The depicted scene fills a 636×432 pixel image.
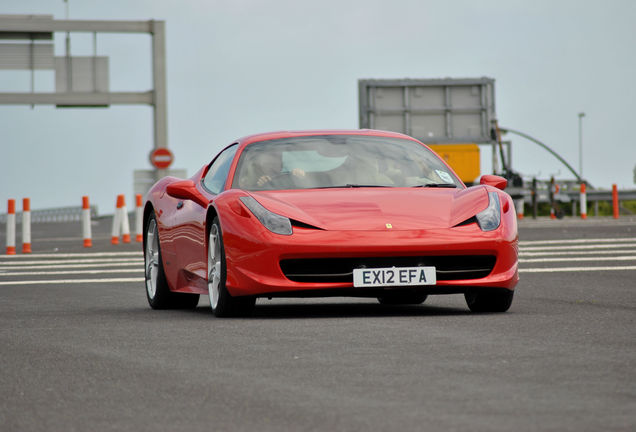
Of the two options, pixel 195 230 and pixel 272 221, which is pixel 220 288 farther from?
pixel 195 230

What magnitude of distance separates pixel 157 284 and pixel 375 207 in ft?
8.15

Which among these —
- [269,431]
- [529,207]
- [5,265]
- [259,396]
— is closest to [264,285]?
[259,396]

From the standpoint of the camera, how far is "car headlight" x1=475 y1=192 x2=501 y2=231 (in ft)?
27.5

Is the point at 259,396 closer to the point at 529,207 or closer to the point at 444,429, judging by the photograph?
the point at 444,429

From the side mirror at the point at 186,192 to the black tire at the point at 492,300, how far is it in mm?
1972

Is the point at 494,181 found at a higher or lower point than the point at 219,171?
lower

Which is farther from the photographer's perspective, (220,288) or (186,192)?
(186,192)

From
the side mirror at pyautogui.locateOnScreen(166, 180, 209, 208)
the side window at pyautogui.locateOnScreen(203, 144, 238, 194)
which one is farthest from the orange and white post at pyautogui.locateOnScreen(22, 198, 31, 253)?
the side mirror at pyautogui.locateOnScreen(166, 180, 209, 208)

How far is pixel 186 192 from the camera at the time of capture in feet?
30.6

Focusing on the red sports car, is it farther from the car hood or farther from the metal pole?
the metal pole

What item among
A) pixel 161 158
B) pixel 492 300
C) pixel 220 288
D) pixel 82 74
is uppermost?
pixel 82 74

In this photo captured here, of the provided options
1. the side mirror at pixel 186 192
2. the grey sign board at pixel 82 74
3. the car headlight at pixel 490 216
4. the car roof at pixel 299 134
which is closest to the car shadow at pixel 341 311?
the car headlight at pixel 490 216

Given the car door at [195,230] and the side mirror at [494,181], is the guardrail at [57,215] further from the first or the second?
the side mirror at [494,181]

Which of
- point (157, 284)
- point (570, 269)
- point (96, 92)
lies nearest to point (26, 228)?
point (570, 269)
